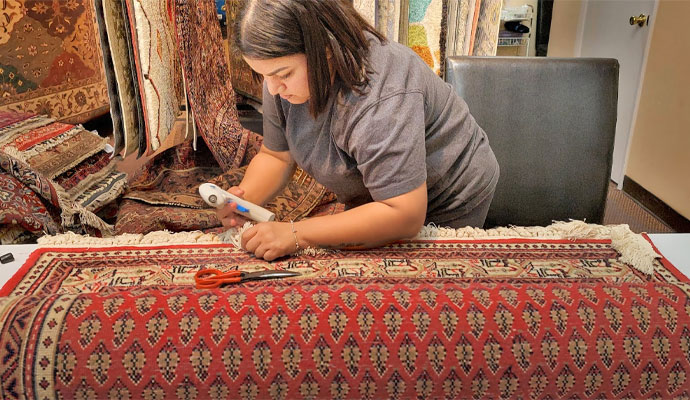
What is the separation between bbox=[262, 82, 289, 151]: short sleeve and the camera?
1.11 m

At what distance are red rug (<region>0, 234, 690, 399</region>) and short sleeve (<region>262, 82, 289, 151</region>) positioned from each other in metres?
0.47

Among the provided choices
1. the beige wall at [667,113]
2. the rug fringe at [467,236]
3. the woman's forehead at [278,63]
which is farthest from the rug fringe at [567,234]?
the beige wall at [667,113]

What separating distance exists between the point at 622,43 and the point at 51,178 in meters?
2.94

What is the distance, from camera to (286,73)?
2.93 feet

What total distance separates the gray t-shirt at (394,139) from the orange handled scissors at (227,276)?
0.21 meters

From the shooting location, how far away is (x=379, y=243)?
102 cm

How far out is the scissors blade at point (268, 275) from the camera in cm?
89

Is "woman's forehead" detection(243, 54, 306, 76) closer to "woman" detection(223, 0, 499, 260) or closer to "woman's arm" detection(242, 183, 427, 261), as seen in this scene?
"woman" detection(223, 0, 499, 260)

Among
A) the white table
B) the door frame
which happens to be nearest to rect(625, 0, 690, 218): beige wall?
the door frame

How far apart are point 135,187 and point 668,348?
164 cm

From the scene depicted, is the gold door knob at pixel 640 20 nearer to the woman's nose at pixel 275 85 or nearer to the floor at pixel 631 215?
the floor at pixel 631 215

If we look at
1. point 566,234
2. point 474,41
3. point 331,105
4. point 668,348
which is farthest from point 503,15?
point 668,348

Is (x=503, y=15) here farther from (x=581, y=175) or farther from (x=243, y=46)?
(x=243, y=46)

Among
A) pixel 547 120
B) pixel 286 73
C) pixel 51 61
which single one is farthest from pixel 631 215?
pixel 51 61
